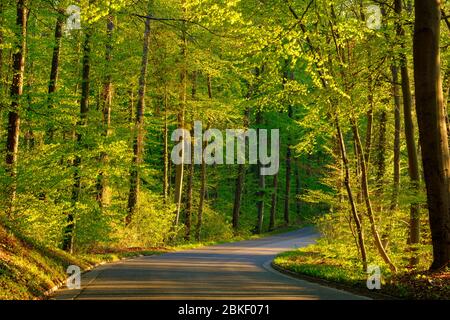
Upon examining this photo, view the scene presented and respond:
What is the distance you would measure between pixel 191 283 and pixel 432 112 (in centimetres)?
742

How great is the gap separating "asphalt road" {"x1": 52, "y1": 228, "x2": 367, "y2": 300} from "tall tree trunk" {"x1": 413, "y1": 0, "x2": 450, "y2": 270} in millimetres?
2887

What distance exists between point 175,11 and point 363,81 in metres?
14.1

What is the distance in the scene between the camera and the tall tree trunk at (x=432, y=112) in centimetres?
1192

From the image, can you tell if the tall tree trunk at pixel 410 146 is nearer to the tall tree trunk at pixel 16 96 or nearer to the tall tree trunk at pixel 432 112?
the tall tree trunk at pixel 432 112

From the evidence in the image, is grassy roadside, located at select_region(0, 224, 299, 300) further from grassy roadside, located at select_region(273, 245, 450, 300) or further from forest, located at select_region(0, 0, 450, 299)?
grassy roadside, located at select_region(273, 245, 450, 300)

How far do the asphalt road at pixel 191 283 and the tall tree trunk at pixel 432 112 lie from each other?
2887mm

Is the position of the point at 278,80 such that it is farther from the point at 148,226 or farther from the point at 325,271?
the point at 148,226

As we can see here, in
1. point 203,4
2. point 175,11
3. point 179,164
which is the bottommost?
point 179,164

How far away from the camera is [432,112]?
1189 cm

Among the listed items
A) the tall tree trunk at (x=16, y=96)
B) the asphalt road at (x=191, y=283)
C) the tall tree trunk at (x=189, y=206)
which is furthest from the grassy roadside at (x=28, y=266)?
the tall tree trunk at (x=189, y=206)
